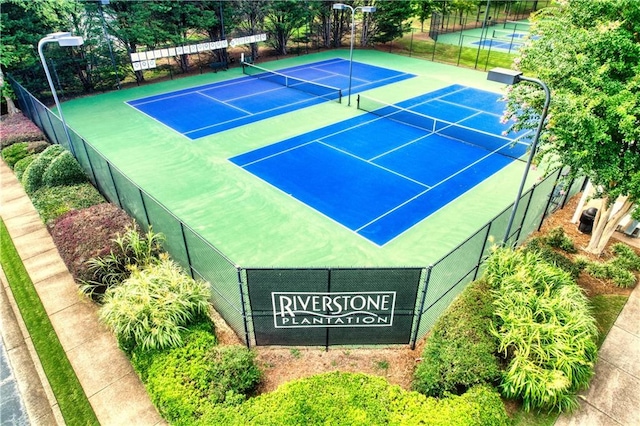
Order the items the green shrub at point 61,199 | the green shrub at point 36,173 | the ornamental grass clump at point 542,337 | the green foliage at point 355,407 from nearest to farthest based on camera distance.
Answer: the green foliage at point 355,407 < the ornamental grass clump at point 542,337 < the green shrub at point 61,199 < the green shrub at point 36,173

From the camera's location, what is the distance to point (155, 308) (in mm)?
8320

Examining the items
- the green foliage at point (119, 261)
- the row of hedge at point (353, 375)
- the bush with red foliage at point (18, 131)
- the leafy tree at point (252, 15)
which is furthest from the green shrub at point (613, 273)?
the leafy tree at point (252, 15)

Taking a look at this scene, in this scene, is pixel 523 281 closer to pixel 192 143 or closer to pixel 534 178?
pixel 534 178

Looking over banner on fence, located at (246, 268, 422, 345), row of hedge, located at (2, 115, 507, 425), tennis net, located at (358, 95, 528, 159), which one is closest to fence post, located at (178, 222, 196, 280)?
row of hedge, located at (2, 115, 507, 425)

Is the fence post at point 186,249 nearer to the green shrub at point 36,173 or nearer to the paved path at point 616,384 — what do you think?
the green shrub at point 36,173

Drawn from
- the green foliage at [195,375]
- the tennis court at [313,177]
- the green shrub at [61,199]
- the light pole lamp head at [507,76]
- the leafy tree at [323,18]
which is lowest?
the tennis court at [313,177]

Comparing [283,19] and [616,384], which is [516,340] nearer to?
[616,384]

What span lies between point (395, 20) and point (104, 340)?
35.6 metres

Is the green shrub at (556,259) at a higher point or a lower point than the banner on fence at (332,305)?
lower

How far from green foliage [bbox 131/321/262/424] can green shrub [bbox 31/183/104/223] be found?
6310 millimetres

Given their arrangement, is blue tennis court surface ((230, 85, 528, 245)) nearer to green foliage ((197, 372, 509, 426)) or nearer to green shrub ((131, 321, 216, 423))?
green foliage ((197, 372, 509, 426))

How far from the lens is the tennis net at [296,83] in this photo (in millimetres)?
25656

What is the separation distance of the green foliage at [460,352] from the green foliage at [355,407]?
0.32 meters

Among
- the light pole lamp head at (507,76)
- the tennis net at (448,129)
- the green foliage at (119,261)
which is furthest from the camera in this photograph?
the tennis net at (448,129)
